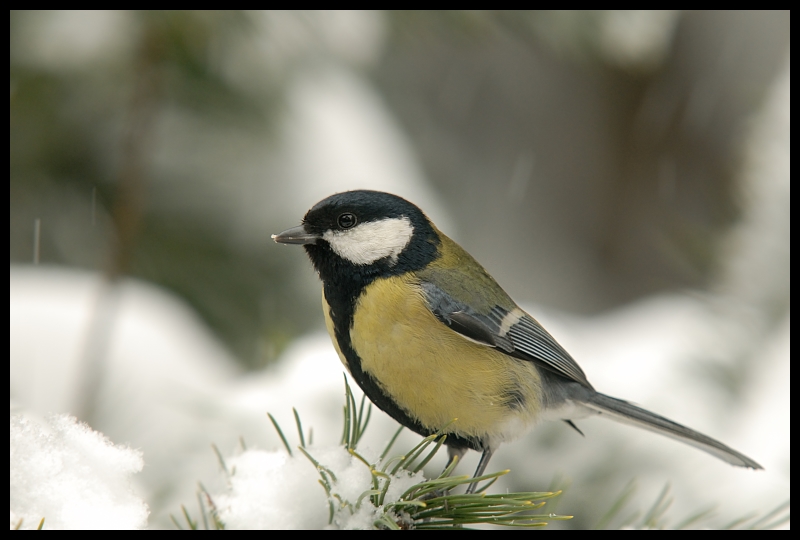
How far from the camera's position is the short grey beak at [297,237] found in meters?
1.11

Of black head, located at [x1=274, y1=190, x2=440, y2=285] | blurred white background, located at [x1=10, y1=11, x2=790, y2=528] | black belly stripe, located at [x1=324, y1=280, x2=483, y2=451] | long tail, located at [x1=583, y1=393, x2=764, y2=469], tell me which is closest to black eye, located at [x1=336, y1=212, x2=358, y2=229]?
black head, located at [x1=274, y1=190, x2=440, y2=285]

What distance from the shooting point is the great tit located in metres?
1.09

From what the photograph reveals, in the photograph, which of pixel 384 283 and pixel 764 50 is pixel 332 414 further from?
pixel 764 50

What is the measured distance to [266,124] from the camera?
1.83m

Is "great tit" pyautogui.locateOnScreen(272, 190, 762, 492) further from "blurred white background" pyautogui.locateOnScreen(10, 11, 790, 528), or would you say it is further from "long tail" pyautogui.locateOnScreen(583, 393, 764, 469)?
"blurred white background" pyautogui.locateOnScreen(10, 11, 790, 528)

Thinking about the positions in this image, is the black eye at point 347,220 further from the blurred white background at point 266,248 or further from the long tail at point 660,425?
the long tail at point 660,425

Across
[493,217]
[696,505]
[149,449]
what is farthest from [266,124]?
[493,217]

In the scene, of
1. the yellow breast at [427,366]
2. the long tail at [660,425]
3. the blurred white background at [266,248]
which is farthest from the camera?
the blurred white background at [266,248]

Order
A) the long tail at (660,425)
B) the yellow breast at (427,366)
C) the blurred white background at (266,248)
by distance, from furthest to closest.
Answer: the blurred white background at (266,248)
the long tail at (660,425)
the yellow breast at (427,366)

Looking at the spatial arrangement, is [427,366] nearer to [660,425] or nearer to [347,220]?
[347,220]

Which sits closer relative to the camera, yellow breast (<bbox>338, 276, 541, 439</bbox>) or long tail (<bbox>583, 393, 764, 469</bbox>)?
yellow breast (<bbox>338, 276, 541, 439</bbox>)

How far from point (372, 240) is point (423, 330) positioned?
0.20 metres

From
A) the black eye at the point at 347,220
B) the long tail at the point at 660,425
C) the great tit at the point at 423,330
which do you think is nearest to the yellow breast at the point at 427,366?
the great tit at the point at 423,330

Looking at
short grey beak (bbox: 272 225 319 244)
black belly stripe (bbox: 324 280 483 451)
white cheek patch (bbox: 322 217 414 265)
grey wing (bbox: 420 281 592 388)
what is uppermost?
white cheek patch (bbox: 322 217 414 265)
